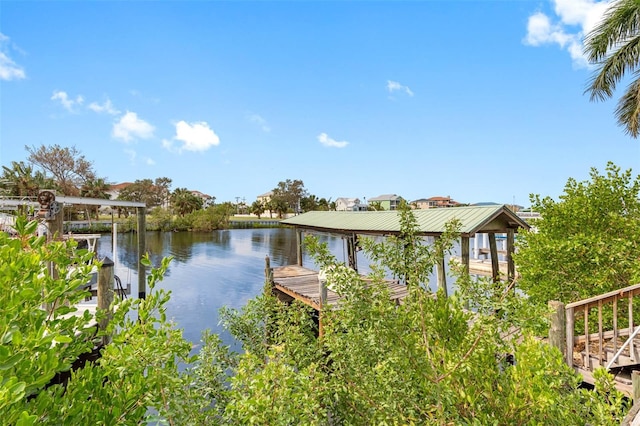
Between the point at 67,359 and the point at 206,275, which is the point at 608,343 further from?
the point at 206,275

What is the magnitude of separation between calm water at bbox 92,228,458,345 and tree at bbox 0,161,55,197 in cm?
859

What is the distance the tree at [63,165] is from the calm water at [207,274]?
7821 mm

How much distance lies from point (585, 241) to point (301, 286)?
29.9 ft

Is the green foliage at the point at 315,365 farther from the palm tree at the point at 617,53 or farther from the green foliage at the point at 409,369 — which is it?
the palm tree at the point at 617,53

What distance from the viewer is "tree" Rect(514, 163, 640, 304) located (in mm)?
6234

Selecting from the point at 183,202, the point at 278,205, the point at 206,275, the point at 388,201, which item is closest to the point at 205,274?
the point at 206,275

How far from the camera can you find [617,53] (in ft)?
36.6

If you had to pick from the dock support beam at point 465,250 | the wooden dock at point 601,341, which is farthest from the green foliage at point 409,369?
the dock support beam at point 465,250

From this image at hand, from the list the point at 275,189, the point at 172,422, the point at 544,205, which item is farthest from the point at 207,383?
the point at 275,189

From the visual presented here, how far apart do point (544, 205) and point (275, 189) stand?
3419 inches

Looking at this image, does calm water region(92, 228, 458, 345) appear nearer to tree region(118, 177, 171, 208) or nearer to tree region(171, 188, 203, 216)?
tree region(171, 188, 203, 216)

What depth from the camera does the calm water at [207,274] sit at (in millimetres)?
15242

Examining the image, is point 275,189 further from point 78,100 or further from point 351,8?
point 351,8

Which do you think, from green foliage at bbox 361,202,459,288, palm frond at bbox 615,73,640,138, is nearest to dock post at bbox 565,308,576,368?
green foliage at bbox 361,202,459,288
